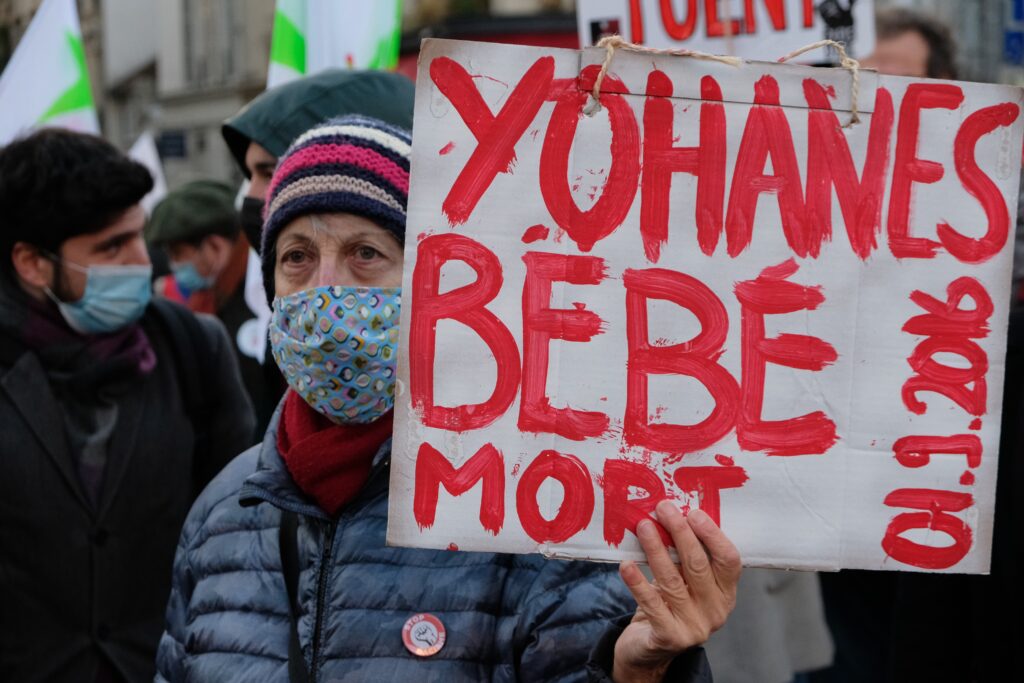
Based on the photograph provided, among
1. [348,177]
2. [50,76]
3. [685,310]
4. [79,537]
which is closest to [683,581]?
[685,310]

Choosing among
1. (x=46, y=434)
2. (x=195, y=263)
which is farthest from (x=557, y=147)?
(x=195, y=263)

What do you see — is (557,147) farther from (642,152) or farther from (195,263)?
(195,263)

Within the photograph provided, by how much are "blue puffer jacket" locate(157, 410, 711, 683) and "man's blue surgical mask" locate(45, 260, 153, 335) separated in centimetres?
154

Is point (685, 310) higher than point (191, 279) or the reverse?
the reverse

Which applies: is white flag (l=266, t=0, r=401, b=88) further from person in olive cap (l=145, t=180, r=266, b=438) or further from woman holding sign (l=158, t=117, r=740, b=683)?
woman holding sign (l=158, t=117, r=740, b=683)

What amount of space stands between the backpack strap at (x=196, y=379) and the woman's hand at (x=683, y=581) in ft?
7.03

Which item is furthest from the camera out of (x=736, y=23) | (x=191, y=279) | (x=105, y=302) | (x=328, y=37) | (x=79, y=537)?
(x=191, y=279)

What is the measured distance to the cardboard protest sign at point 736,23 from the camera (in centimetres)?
390

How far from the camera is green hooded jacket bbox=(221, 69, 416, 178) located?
3.21m

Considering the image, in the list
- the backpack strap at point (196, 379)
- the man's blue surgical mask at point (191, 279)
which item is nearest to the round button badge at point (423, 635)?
the backpack strap at point (196, 379)

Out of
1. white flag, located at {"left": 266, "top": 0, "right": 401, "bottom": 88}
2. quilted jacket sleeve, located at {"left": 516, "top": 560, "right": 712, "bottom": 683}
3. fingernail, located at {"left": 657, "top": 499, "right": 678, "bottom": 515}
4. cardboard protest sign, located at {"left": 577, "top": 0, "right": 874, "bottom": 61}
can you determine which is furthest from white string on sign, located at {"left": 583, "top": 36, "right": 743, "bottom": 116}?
white flag, located at {"left": 266, "top": 0, "right": 401, "bottom": 88}

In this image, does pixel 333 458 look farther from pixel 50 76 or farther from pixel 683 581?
pixel 50 76

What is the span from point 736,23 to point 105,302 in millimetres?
2159

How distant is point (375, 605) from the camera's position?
1828 millimetres
